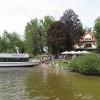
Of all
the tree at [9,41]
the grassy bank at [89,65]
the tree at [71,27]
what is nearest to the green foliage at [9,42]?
the tree at [9,41]

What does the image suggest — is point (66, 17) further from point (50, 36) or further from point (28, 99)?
point (28, 99)

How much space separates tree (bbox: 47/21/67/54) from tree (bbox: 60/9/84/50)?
1.69 m

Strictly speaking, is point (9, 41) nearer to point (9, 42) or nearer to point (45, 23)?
Result: point (9, 42)

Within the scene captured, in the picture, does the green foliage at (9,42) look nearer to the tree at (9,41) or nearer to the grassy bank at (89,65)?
the tree at (9,41)

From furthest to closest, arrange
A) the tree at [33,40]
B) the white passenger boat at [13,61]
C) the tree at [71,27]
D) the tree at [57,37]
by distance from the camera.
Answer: the tree at [33,40] → the tree at [71,27] → the tree at [57,37] → the white passenger boat at [13,61]

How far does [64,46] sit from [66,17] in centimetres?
1086

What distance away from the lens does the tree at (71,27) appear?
10234 cm

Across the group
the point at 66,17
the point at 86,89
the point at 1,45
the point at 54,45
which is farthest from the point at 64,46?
the point at 86,89

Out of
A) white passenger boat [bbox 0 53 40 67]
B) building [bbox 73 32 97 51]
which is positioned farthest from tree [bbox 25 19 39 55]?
white passenger boat [bbox 0 53 40 67]

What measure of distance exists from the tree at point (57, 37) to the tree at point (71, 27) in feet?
5.53

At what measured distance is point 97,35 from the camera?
97.4 m

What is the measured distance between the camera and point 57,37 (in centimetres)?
10106

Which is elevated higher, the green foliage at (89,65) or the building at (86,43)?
the building at (86,43)

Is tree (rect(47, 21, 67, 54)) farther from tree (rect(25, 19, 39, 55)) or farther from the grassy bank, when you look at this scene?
the grassy bank
